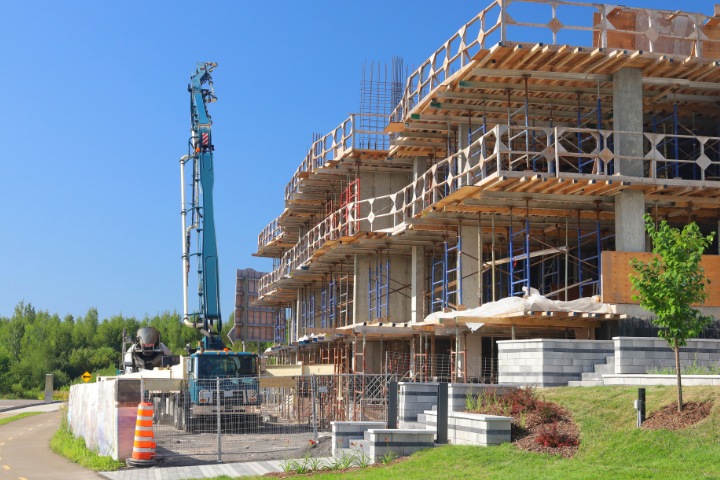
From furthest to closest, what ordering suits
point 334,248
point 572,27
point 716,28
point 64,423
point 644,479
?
point 334,248 < point 64,423 < point 716,28 < point 572,27 < point 644,479

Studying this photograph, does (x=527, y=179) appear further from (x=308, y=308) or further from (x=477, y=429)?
(x=308, y=308)

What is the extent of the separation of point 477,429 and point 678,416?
3.50 meters

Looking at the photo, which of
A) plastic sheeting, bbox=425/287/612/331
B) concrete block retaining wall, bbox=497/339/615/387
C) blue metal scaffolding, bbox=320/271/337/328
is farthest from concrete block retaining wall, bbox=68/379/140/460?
blue metal scaffolding, bbox=320/271/337/328

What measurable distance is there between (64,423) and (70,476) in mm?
15277

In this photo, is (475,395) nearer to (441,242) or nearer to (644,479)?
(644,479)

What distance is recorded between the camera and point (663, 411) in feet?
52.7

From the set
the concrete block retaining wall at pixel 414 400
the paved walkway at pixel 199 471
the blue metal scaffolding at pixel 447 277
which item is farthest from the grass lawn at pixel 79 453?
the blue metal scaffolding at pixel 447 277

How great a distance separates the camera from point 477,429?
17.4 meters

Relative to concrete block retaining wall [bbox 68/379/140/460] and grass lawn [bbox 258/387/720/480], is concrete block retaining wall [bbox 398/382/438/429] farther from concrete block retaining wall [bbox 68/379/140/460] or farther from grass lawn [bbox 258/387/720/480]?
concrete block retaining wall [bbox 68/379/140/460]

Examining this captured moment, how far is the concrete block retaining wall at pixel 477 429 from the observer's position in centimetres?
1694

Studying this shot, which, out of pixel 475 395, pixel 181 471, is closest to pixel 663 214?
pixel 475 395

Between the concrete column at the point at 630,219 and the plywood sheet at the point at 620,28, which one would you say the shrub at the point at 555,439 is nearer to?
the concrete column at the point at 630,219

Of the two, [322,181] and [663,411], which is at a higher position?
[322,181]

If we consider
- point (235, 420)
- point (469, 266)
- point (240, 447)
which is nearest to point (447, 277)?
point (469, 266)
